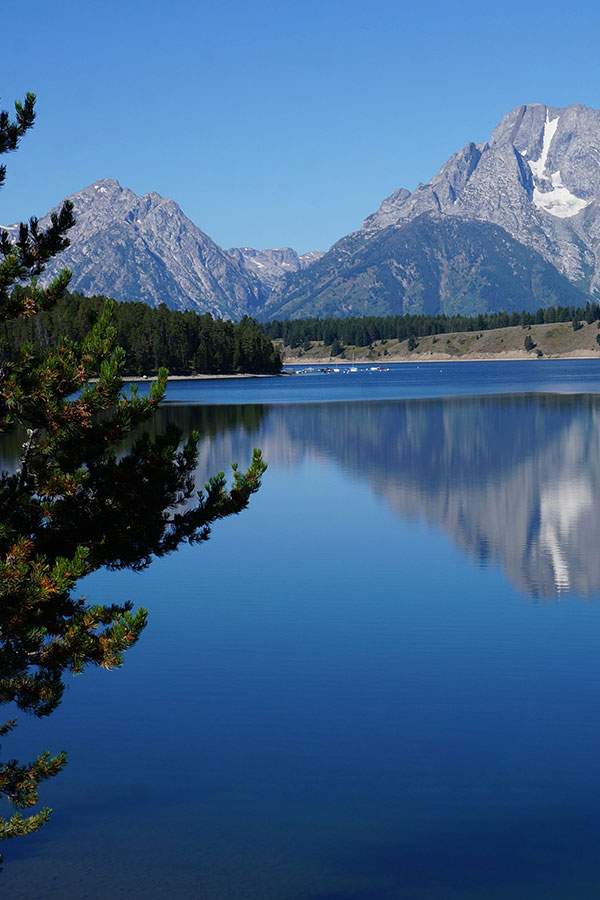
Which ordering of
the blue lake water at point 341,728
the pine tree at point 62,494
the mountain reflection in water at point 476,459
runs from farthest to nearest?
the mountain reflection in water at point 476,459
the blue lake water at point 341,728
the pine tree at point 62,494

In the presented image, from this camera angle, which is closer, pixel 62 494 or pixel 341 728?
pixel 62 494

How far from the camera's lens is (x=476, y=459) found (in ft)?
244

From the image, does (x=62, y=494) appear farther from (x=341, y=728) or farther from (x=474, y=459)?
(x=474, y=459)

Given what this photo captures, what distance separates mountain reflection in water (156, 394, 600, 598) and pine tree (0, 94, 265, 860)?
20.5 meters

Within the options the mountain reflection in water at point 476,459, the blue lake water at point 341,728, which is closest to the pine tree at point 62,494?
the blue lake water at point 341,728

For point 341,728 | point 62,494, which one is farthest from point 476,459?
point 62,494

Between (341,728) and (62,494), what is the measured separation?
30.0 ft

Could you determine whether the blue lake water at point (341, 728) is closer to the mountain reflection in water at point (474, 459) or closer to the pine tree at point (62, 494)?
the mountain reflection in water at point (474, 459)

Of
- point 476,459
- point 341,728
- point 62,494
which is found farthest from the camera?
point 476,459

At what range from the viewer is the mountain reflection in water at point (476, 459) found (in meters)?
40.8

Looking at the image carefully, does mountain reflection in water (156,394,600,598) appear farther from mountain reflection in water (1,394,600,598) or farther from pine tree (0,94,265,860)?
pine tree (0,94,265,860)

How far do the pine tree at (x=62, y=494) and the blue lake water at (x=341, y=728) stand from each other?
3.32m

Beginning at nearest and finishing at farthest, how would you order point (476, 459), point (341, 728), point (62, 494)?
point (62, 494)
point (341, 728)
point (476, 459)

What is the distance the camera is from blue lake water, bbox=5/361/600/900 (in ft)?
50.8
